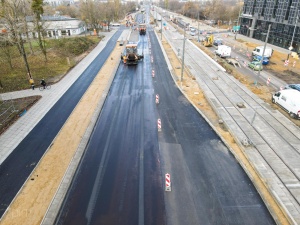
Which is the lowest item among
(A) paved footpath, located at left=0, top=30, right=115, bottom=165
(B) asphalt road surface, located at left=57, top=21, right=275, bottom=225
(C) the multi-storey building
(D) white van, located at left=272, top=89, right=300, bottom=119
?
(B) asphalt road surface, located at left=57, top=21, right=275, bottom=225

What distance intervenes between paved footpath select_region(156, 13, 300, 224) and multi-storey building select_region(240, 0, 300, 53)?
27236mm

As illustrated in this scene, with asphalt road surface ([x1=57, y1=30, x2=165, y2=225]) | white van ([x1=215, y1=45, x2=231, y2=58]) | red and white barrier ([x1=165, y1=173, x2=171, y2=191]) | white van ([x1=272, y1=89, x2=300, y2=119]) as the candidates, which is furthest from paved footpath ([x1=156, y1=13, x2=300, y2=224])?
white van ([x1=215, y1=45, x2=231, y2=58])

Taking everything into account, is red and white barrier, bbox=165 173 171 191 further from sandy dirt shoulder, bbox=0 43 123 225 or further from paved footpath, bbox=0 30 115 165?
paved footpath, bbox=0 30 115 165

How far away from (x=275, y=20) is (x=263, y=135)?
152 feet

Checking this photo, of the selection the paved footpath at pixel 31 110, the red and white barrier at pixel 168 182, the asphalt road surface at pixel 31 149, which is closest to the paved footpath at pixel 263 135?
the red and white barrier at pixel 168 182

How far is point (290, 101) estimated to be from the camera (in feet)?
73.7

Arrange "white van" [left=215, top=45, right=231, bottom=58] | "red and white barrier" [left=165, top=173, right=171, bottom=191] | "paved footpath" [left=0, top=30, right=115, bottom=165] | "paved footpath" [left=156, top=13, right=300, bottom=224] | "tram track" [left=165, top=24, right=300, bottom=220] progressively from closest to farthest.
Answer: "red and white barrier" [left=165, top=173, right=171, bottom=191] < "paved footpath" [left=156, top=13, right=300, bottom=224] < "tram track" [left=165, top=24, right=300, bottom=220] < "paved footpath" [left=0, top=30, right=115, bottom=165] < "white van" [left=215, top=45, right=231, bottom=58]

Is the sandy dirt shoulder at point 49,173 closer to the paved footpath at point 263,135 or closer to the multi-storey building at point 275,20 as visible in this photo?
the paved footpath at point 263,135

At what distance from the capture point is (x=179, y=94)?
27469 millimetres

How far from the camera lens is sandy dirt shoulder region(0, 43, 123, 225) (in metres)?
12.0

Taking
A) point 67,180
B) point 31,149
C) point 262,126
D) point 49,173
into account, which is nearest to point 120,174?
point 67,180

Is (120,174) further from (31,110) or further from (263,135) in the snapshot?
(31,110)

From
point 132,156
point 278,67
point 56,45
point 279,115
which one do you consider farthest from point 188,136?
point 56,45

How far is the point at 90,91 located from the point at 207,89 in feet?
47.3
